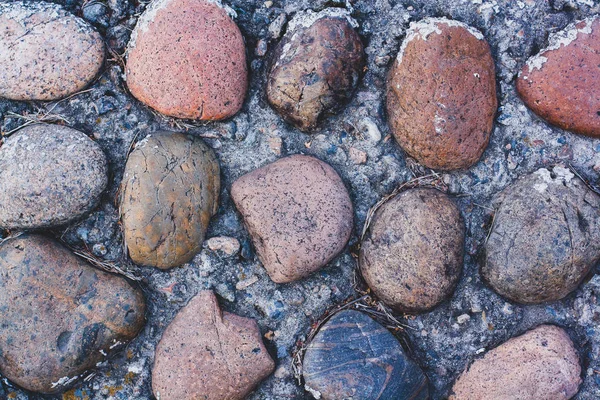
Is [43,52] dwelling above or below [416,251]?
above

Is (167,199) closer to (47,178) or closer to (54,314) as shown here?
(47,178)

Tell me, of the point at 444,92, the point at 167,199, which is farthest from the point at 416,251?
the point at 167,199

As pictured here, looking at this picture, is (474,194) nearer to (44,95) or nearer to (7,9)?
(44,95)

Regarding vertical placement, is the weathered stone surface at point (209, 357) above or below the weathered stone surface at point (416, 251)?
below

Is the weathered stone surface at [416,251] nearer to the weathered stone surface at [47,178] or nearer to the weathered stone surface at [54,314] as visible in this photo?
the weathered stone surface at [54,314]

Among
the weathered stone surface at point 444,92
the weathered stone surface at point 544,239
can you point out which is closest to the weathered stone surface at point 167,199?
the weathered stone surface at point 444,92

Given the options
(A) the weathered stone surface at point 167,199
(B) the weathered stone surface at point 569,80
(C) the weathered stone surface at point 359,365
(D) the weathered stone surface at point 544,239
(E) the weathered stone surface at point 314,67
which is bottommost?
(C) the weathered stone surface at point 359,365
